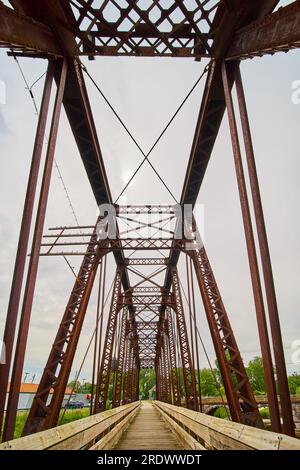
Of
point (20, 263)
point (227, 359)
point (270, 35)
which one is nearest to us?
point (20, 263)

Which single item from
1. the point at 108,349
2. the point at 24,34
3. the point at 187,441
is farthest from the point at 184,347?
the point at 24,34

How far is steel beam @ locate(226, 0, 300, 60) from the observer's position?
14.2 feet

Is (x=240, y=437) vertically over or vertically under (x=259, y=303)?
under

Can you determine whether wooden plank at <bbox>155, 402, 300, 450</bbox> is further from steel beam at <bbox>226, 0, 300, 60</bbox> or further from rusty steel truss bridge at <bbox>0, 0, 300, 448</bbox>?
steel beam at <bbox>226, 0, 300, 60</bbox>

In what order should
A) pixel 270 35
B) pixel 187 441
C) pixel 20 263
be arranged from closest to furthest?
pixel 20 263, pixel 270 35, pixel 187 441

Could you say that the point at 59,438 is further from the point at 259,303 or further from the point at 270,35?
the point at 270,35

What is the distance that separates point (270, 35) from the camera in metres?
5.02

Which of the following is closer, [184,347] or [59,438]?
[59,438]

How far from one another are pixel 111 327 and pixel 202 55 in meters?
15.7

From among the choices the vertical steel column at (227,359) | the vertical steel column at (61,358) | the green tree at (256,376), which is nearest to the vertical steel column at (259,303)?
the vertical steel column at (227,359)

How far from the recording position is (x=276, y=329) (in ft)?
14.7

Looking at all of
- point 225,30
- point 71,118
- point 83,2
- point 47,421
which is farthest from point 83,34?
point 47,421

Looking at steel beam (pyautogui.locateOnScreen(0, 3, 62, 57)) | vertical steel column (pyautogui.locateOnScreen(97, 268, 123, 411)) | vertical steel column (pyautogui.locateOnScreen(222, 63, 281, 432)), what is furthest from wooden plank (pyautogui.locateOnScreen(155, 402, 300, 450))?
vertical steel column (pyautogui.locateOnScreen(97, 268, 123, 411))

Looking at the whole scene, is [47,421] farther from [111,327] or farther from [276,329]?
[111,327]
